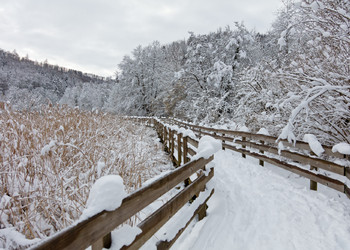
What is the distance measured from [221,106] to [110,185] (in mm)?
15996

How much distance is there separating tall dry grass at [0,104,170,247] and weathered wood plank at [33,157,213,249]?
1.10 meters

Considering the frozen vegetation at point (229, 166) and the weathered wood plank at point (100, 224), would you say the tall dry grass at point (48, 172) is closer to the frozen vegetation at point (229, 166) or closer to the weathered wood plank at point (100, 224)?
the frozen vegetation at point (229, 166)

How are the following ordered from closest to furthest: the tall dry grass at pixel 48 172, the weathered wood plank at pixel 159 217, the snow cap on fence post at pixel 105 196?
1. the snow cap on fence post at pixel 105 196
2. the weathered wood plank at pixel 159 217
3. the tall dry grass at pixel 48 172

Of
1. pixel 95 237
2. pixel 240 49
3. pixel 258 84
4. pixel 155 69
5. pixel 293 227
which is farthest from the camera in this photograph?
pixel 155 69

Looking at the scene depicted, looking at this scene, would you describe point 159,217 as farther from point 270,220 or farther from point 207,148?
point 270,220

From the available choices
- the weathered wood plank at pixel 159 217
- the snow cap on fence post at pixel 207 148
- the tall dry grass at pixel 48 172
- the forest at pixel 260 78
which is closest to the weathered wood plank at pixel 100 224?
the weathered wood plank at pixel 159 217

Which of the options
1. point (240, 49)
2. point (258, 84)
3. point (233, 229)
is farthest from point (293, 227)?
point (240, 49)

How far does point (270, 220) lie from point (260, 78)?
8.80m

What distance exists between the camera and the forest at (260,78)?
5074mm

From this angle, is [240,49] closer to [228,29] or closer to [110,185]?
[228,29]

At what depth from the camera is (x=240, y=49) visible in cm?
1777

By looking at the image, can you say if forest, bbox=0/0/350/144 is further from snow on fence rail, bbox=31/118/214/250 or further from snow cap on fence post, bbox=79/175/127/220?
snow cap on fence post, bbox=79/175/127/220

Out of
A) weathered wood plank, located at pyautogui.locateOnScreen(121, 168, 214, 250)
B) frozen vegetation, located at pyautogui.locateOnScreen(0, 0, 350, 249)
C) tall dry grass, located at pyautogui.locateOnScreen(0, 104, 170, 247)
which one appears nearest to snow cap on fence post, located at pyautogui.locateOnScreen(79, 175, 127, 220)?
frozen vegetation, located at pyautogui.locateOnScreen(0, 0, 350, 249)

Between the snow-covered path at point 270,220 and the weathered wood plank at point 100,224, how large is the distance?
1310 mm
